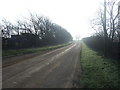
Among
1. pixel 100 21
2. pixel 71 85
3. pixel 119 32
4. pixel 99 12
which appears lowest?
pixel 71 85

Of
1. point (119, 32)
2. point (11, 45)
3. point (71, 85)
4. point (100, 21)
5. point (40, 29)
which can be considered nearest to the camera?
point (71, 85)

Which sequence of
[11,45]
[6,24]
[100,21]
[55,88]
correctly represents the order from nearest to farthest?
[55,88], [100,21], [11,45], [6,24]

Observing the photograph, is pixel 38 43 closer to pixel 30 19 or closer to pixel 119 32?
pixel 30 19

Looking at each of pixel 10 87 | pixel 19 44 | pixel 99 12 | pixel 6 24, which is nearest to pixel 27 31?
pixel 6 24

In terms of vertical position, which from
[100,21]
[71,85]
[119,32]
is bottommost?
[71,85]

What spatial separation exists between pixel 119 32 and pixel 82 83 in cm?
1857

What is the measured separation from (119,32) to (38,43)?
106ft

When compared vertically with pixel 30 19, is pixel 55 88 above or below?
below

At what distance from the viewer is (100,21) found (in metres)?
26.8

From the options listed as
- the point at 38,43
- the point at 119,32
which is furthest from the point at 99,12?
the point at 38,43

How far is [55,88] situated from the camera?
5758 mm

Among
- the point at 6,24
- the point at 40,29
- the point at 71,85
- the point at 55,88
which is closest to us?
the point at 55,88

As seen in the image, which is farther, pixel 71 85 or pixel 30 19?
pixel 30 19

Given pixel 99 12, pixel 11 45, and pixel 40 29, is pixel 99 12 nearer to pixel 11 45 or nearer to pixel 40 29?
pixel 11 45
